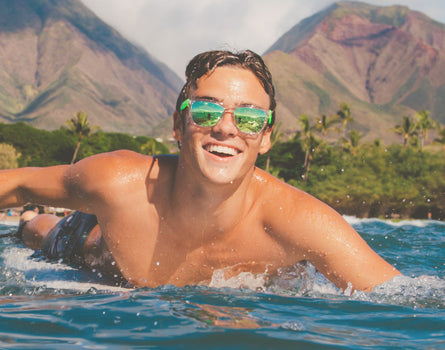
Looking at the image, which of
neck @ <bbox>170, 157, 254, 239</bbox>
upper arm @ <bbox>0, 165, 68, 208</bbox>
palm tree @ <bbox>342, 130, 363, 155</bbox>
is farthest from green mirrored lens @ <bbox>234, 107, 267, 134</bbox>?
palm tree @ <bbox>342, 130, 363, 155</bbox>

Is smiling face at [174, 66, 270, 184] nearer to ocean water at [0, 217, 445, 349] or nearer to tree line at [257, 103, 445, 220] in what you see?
ocean water at [0, 217, 445, 349]

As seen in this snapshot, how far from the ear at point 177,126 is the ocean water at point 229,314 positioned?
1264 millimetres

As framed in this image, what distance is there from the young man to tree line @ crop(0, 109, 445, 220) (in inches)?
1683

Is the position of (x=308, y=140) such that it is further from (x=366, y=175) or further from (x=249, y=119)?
(x=249, y=119)

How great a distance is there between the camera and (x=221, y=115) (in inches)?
142

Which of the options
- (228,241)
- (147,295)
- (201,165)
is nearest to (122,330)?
(147,295)

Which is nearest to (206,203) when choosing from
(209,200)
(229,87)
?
(209,200)

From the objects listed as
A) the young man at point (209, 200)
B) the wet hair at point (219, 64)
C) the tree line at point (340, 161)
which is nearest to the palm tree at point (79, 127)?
the tree line at point (340, 161)

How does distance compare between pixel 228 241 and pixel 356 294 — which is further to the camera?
pixel 228 241

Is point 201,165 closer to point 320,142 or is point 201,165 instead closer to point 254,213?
point 254,213

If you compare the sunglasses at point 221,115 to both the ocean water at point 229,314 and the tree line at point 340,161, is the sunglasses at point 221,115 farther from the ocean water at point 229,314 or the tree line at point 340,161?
the tree line at point 340,161

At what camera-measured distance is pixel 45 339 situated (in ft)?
7.98

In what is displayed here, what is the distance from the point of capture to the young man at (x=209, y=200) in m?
3.65

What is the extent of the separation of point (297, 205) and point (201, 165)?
948mm
